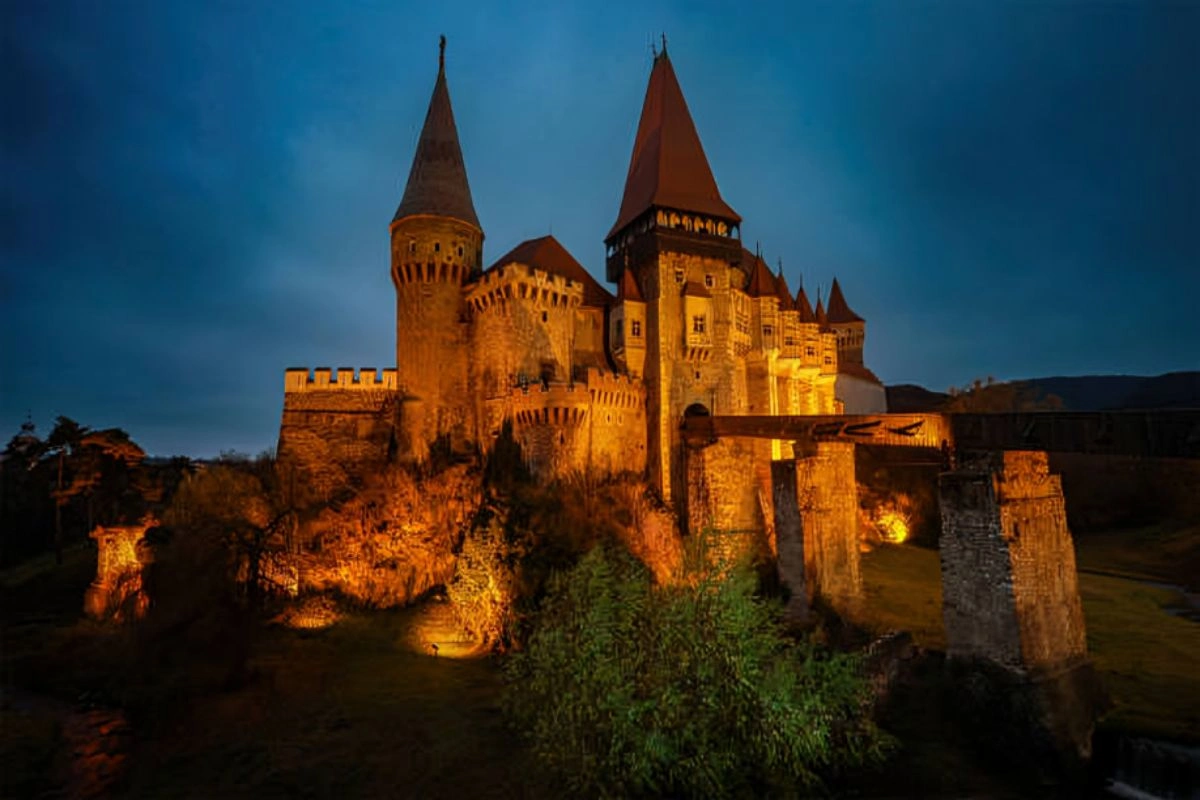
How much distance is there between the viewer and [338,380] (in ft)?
98.0

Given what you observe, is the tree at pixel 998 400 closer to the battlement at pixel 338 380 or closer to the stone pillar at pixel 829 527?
the stone pillar at pixel 829 527

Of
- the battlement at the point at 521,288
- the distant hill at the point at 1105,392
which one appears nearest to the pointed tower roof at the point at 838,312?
the distant hill at the point at 1105,392

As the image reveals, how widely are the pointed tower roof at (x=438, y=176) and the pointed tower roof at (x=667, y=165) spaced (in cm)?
937

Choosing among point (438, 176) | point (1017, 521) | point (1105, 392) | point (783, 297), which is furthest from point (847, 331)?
point (1105, 392)

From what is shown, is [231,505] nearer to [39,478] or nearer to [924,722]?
[39,478]

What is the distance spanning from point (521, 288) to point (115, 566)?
20.9 m

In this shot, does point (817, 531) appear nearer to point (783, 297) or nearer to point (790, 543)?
point (790, 543)

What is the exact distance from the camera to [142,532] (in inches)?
988

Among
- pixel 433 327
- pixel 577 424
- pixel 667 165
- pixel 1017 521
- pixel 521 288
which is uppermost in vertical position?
pixel 667 165

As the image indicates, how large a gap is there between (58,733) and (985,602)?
2509 centimetres

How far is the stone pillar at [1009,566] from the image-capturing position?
14773 millimetres

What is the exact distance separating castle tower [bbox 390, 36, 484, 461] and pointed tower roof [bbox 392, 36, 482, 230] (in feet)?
0.19

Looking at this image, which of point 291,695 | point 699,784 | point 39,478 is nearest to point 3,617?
point 39,478

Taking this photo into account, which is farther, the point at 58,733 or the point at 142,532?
the point at 142,532
